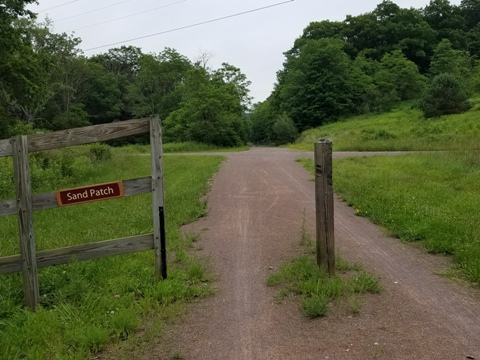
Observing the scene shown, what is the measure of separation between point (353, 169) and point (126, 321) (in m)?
11.0

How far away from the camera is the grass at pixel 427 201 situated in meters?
5.61

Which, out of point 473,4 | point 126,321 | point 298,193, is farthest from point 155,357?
point 473,4

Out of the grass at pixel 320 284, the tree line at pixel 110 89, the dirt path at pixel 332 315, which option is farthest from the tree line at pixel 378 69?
the grass at pixel 320 284

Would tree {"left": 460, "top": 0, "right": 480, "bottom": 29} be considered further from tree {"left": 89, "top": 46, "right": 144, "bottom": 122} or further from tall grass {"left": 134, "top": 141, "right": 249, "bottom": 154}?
tall grass {"left": 134, "top": 141, "right": 249, "bottom": 154}

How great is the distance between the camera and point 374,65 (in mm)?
67625

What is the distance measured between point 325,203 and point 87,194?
98.9 inches

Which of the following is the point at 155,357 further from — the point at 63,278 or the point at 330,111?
the point at 330,111

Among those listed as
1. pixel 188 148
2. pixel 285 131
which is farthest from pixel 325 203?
pixel 285 131

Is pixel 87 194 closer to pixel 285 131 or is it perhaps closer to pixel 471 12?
pixel 285 131

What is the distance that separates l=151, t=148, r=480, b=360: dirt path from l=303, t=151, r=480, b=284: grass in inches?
13.2

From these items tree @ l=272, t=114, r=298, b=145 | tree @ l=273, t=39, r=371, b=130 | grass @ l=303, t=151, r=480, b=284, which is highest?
tree @ l=273, t=39, r=371, b=130

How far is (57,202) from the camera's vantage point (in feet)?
13.9

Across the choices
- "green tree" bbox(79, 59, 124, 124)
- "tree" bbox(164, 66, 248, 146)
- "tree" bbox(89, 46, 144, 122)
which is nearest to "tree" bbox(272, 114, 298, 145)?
"tree" bbox(164, 66, 248, 146)

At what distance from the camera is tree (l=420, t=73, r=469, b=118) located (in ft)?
117
